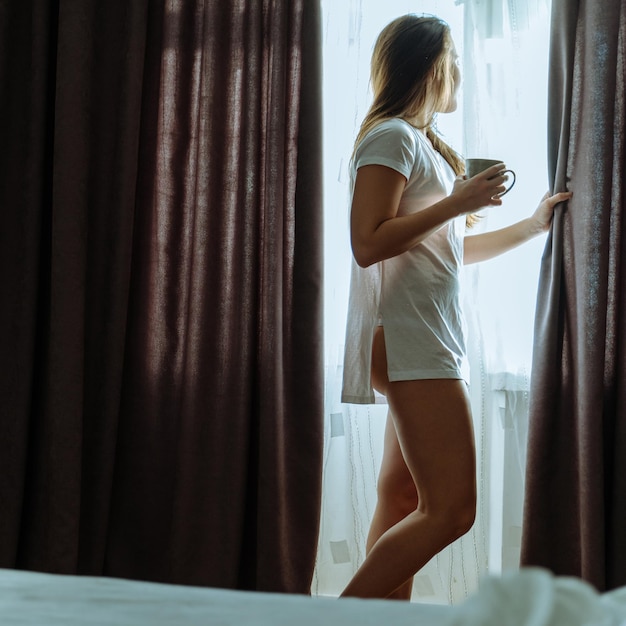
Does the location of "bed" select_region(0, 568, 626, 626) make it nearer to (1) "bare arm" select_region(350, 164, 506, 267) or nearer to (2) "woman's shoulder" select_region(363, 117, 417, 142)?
(1) "bare arm" select_region(350, 164, 506, 267)

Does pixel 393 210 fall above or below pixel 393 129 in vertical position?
below

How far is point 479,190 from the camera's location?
5.34 ft

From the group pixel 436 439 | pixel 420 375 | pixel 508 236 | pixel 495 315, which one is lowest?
pixel 436 439

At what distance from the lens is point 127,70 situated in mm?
2332

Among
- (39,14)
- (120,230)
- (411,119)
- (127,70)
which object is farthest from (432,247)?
(39,14)

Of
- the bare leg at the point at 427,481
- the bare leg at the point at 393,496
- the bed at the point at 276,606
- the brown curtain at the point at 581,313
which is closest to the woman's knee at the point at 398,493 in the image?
the bare leg at the point at 393,496

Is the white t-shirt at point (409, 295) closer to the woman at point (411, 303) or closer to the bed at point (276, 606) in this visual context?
the woman at point (411, 303)

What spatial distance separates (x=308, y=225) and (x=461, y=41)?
0.68 metres

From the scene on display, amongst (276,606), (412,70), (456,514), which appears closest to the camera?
(276,606)

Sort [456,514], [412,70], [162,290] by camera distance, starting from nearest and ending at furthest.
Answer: [456,514], [412,70], [162,290]

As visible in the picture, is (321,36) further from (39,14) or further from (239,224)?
(39,14)

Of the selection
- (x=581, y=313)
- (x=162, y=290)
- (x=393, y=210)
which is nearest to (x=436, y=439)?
(x=393, y=210)

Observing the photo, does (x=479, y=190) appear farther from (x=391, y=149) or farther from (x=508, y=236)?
(x=508, y=236)

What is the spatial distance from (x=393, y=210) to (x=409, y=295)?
7.3 inches
